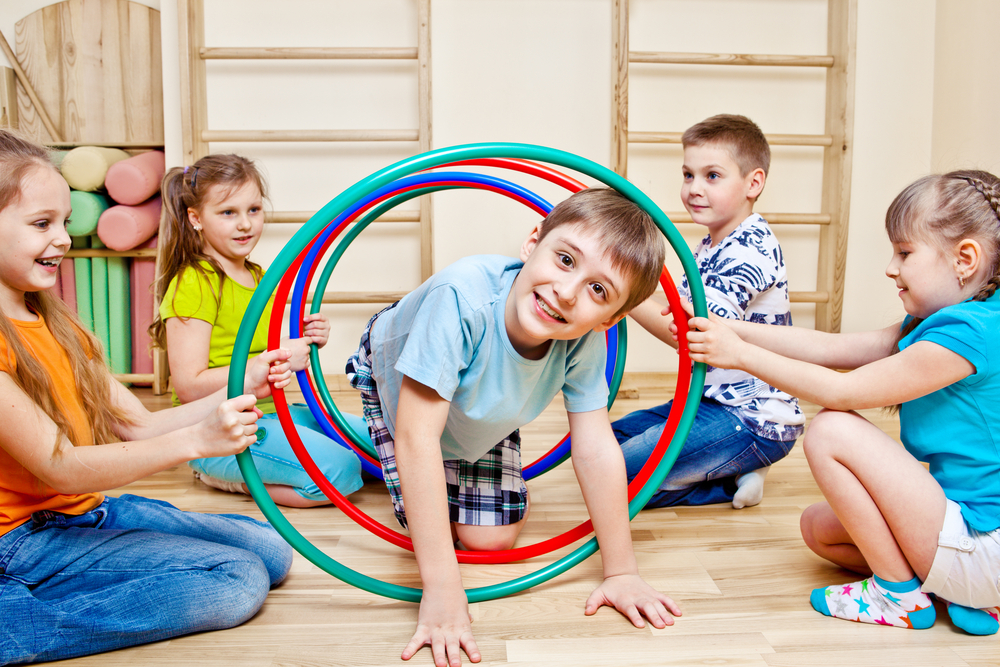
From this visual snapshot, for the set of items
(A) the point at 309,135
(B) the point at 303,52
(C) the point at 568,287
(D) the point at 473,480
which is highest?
(B) the point at 303,52

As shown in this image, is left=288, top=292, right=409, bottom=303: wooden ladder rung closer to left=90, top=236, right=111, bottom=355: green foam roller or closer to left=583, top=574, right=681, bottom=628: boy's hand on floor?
left=90, top=236, right=111, bottom=355: green foam roller

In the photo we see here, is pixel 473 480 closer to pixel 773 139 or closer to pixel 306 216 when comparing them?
pixel 306 216

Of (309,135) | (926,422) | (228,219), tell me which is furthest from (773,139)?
(228,219)

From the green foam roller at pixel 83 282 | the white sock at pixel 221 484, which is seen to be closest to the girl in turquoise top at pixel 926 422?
the white sock at pixel 221 484

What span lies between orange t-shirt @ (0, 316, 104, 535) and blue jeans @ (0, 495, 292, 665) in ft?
0.05

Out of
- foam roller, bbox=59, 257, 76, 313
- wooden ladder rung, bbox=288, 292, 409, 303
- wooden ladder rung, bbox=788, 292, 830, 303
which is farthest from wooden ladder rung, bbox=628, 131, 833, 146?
foam roller, bbox=59, 257, 76, 313

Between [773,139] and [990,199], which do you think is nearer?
[990,199]

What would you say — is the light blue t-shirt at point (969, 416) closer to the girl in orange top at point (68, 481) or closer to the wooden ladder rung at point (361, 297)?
the girl in orange top at point (68, 481)

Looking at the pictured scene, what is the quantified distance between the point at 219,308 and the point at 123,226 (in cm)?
108

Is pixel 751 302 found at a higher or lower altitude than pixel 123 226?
lower

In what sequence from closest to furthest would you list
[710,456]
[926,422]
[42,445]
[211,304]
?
[42,445] < [926,422] < [710,456] < [211,304]

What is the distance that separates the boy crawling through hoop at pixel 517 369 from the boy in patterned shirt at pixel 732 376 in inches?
14.4

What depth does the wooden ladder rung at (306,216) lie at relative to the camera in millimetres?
2582

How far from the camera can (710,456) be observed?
151 cm
